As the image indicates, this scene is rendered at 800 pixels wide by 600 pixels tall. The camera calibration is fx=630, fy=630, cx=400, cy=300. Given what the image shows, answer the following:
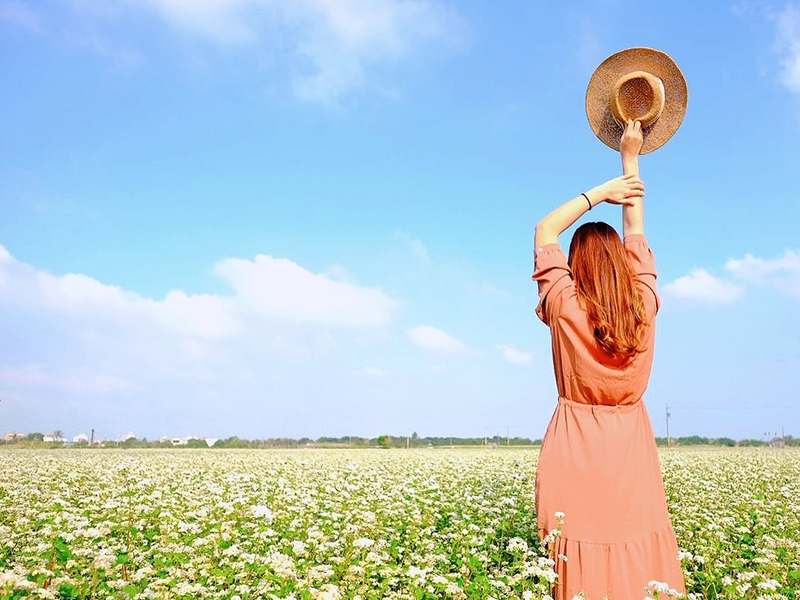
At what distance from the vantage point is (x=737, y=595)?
397 cm

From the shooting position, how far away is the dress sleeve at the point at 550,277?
3326mm

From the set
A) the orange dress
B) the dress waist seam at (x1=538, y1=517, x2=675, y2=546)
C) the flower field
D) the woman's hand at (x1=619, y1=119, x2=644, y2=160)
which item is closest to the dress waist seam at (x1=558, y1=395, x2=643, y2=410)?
the orange dress

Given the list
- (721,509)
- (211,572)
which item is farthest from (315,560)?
(721,509)

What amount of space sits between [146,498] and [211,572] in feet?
8.69

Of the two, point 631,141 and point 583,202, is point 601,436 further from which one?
point 631,141

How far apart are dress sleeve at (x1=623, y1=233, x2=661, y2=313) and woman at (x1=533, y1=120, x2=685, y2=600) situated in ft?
0.06

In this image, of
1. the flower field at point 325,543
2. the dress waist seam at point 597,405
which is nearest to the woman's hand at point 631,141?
the dress waist seam at point 597,405

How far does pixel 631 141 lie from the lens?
3904 mm

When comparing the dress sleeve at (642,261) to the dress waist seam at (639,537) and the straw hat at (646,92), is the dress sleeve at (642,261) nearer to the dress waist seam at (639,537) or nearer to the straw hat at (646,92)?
the straw hat at (646,92)

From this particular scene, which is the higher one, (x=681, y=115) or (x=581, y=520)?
(x=681, y=115)

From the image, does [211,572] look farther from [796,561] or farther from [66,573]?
[796,561]

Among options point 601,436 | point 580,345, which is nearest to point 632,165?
point 580,345

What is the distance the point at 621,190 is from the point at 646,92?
34.9 inches

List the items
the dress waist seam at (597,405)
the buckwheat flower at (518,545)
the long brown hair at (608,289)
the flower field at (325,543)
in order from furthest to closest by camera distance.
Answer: the buckwheat flower at (518,545), the flower field at (325,543), the dress waist seam at (597,405), the long brown hair at (608,289)
